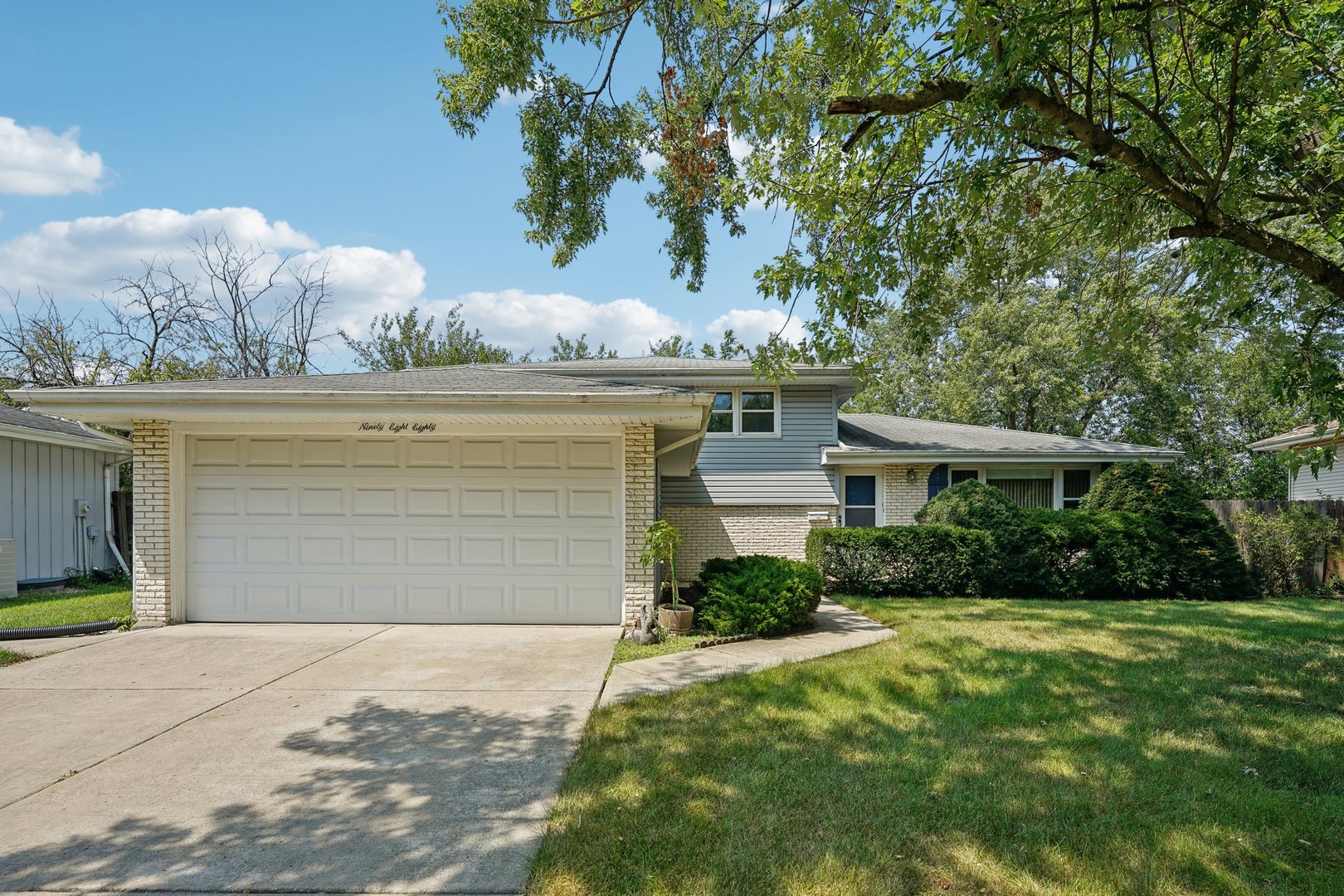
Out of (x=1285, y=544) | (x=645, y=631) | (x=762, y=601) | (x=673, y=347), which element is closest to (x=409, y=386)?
(x=645, y=631)

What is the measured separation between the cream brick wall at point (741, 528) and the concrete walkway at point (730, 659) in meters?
5.46

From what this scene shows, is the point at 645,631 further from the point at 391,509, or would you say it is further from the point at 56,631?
the point at 56,631

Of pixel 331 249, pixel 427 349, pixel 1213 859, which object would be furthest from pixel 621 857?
pixel 427 349

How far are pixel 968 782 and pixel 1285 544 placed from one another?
1179 centimetres

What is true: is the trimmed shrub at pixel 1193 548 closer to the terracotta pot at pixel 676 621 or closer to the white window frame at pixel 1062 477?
the white window frame at pixel 1062 477

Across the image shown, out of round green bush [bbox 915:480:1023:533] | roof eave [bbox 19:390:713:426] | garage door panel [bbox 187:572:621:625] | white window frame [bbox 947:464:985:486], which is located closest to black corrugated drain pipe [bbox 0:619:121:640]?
garage door panel [bbox 187:572:621:625]

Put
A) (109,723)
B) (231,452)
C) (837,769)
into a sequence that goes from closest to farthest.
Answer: (837,769)
(109,723)
(231,452)

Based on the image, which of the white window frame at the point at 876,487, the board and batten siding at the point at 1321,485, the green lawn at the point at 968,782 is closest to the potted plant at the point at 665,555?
the green lawn at the point at 968,782

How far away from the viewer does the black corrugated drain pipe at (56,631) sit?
705 centimetres

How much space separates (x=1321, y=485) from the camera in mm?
16672

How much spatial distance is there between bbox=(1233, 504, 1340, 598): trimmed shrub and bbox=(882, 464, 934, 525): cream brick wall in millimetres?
5462

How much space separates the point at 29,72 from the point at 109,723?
42.4 ft

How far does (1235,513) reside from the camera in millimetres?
11789

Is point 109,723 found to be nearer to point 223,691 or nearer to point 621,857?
point 223,691
